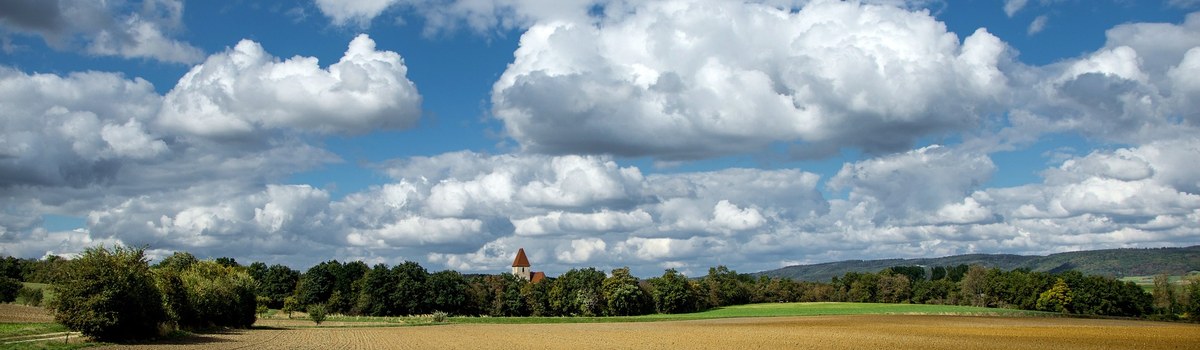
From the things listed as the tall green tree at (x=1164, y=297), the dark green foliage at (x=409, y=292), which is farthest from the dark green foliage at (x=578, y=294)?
the tall green tree at (x=1164, y=297)

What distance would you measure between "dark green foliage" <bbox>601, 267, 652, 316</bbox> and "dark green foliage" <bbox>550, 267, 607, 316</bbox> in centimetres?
175

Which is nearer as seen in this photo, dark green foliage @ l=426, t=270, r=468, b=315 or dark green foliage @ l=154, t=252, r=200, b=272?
dark green foliage @ l=154, t=252, r=200, b=272

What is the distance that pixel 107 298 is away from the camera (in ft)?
143

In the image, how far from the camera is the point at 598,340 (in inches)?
2282

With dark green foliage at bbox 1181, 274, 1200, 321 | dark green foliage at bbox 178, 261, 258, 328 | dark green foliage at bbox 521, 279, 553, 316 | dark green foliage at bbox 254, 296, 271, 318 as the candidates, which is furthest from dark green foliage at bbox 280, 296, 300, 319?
dark green foliage at bbox 1181, 274, 1200, 321

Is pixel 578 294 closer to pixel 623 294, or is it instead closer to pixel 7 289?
pixel 623 294

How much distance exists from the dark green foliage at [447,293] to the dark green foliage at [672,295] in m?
32.3

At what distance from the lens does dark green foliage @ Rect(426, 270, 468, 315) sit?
129250mm

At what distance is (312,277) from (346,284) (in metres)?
5.88

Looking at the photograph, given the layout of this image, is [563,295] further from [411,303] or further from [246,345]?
[246,345]

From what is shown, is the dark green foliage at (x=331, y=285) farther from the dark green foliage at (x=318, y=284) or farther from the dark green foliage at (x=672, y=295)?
the dark green foliage at (x=672, y=295)

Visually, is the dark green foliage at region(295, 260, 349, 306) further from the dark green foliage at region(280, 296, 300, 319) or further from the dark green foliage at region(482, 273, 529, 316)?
the dark green foliage at region(482, 273, 529, 316)

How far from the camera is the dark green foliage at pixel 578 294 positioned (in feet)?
427

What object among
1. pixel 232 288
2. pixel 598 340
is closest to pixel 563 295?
pixel 232 288
